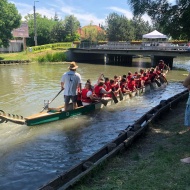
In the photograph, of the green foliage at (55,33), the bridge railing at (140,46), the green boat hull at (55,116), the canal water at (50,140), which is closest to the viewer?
the canal water at (50,140)

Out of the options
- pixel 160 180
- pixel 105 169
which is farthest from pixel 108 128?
pixel 160 180

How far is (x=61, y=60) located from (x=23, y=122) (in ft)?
122

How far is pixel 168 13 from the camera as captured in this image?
14.0 metres

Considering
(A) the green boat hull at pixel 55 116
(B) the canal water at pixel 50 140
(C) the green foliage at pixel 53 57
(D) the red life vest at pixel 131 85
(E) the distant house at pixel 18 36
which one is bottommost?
(B) the canal water at pixel 50 140

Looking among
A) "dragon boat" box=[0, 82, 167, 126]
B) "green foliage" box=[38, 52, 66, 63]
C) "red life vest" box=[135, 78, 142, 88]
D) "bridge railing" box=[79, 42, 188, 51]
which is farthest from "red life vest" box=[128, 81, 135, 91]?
"green foliage" box=[38, 52, 66, 63]

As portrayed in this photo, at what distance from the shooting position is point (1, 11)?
43.4 meters

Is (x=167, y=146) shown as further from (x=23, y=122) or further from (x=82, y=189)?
(x=23, y=122)

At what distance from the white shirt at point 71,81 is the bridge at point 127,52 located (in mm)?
25021

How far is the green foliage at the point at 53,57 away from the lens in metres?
45.5

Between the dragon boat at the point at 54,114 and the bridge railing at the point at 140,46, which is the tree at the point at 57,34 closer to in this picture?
the bridge railing at the point at 140,46

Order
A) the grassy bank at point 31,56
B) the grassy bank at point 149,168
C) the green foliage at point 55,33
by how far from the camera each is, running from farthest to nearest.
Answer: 1. the green foliage at point 55,33
2. the grassy bank at point 31,56
3. the grassy bank at point 149,168

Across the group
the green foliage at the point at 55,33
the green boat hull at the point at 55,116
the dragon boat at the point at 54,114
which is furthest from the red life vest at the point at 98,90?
the green foliage at the point at 55,33

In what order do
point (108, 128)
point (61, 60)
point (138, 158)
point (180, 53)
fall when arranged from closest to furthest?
point (138, 158) → point (108, 128) → point (180, 53) → point (61, 60)

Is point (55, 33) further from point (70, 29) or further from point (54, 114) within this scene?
point (54, 114)
